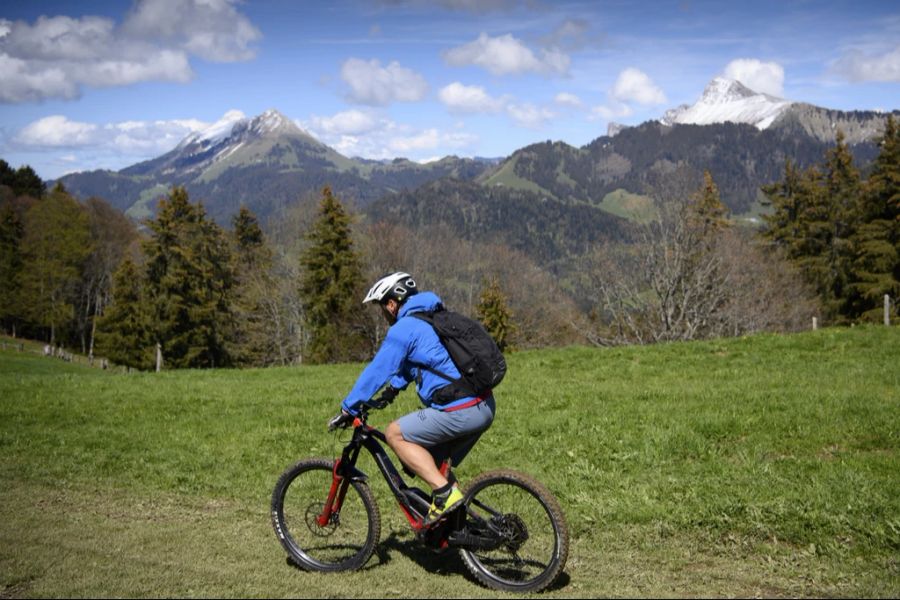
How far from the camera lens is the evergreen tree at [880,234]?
123ft

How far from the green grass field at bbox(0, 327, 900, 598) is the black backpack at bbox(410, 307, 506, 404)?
175cm

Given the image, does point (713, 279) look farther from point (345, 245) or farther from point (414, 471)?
point (414, 471)

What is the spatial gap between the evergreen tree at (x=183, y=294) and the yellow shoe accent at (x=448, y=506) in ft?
156

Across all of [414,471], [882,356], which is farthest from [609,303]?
[414,471]

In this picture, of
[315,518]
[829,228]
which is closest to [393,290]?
[315,518]

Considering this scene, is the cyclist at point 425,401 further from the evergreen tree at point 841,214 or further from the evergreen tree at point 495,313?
the evergreen tree at point 495,313

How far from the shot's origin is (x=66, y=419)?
14.4 m

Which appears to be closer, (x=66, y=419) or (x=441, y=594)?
(x=441, y=594)

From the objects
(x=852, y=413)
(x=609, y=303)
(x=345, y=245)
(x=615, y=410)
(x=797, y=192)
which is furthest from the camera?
(x=797, y=192)

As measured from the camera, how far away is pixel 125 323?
6012 cm

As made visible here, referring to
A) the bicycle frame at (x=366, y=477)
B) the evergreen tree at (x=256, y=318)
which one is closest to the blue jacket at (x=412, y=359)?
the bicycle frame at (x=366, y=477)

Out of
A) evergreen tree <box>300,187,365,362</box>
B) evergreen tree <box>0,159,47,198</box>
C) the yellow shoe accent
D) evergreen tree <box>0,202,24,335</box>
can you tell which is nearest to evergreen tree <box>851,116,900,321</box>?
evergreen tree <box>300,187,365,362</box>

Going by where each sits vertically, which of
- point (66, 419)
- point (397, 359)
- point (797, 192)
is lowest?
point (66, 419)

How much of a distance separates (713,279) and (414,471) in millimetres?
32115
